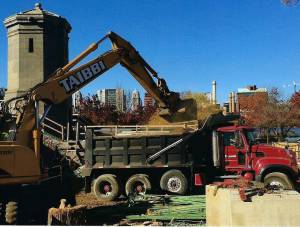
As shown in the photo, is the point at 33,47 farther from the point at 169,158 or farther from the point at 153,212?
the point at 153,212

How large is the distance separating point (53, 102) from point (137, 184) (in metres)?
4.49

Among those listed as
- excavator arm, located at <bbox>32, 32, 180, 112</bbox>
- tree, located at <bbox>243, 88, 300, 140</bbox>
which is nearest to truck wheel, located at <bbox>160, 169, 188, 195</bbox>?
excavator arm, located at <bbox>32, 32, 180, 112</bbox>

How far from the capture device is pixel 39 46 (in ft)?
88.0

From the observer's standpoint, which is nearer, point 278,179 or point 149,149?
point 278,179

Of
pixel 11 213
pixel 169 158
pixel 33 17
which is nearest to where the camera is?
pixel 11 213

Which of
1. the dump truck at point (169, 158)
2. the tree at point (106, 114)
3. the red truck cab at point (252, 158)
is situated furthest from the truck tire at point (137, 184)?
the tree at point (106, 114)

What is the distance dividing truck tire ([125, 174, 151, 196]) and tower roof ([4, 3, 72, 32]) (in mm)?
12472

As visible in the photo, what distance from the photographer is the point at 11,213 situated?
12.5 metres

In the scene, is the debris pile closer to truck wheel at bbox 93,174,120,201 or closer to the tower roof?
truck wheel at bbox 93,174,120,201

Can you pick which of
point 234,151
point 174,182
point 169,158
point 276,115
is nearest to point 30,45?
point 169,158

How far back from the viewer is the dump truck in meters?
17.1

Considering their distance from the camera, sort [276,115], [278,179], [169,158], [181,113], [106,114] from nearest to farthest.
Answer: [278,179], [169,158], [181,113], [106,114], [276,115]

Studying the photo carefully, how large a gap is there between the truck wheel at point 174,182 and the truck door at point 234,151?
1557mm

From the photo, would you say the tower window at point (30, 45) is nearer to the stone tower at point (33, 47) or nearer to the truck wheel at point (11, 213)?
the stone tower at point (33, 47)
